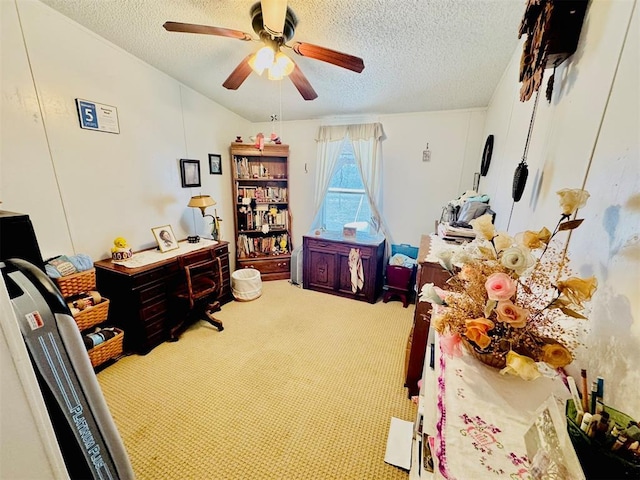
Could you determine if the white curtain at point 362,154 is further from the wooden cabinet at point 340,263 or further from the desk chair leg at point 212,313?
the desk chair leg at point 212,313

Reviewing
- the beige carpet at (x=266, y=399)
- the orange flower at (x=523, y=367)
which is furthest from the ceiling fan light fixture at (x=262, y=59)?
the beige carpet at (x=266, y=399)

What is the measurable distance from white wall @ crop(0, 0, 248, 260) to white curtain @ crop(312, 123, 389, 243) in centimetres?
166

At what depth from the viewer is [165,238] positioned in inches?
100

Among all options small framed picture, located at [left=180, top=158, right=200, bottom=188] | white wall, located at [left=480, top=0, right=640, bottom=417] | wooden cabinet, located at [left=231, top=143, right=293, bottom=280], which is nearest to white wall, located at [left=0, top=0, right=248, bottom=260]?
small framed picture, located at [left=180, top=158, right=200, bottom=188]

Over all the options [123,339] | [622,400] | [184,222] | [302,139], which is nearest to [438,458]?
[622,400]

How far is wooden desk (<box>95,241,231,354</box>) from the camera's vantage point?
203 cm

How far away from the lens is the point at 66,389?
91cm

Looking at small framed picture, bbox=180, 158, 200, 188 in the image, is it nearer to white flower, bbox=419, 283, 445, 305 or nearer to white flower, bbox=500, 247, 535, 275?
white flower, bbox=419, 283, 445, 305

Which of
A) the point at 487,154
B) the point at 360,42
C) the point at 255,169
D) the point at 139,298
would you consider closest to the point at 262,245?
the point at 255,169

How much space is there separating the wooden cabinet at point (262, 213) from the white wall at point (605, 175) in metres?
2.99

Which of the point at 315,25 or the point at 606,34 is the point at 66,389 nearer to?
the point at 606,34

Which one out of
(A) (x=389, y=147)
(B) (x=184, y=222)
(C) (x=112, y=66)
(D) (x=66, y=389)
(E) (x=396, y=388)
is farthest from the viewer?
(A) (x=389, y=147)

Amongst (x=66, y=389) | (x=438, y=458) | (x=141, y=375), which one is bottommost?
(x=141, y=375)

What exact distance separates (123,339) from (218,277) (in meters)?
0.94
